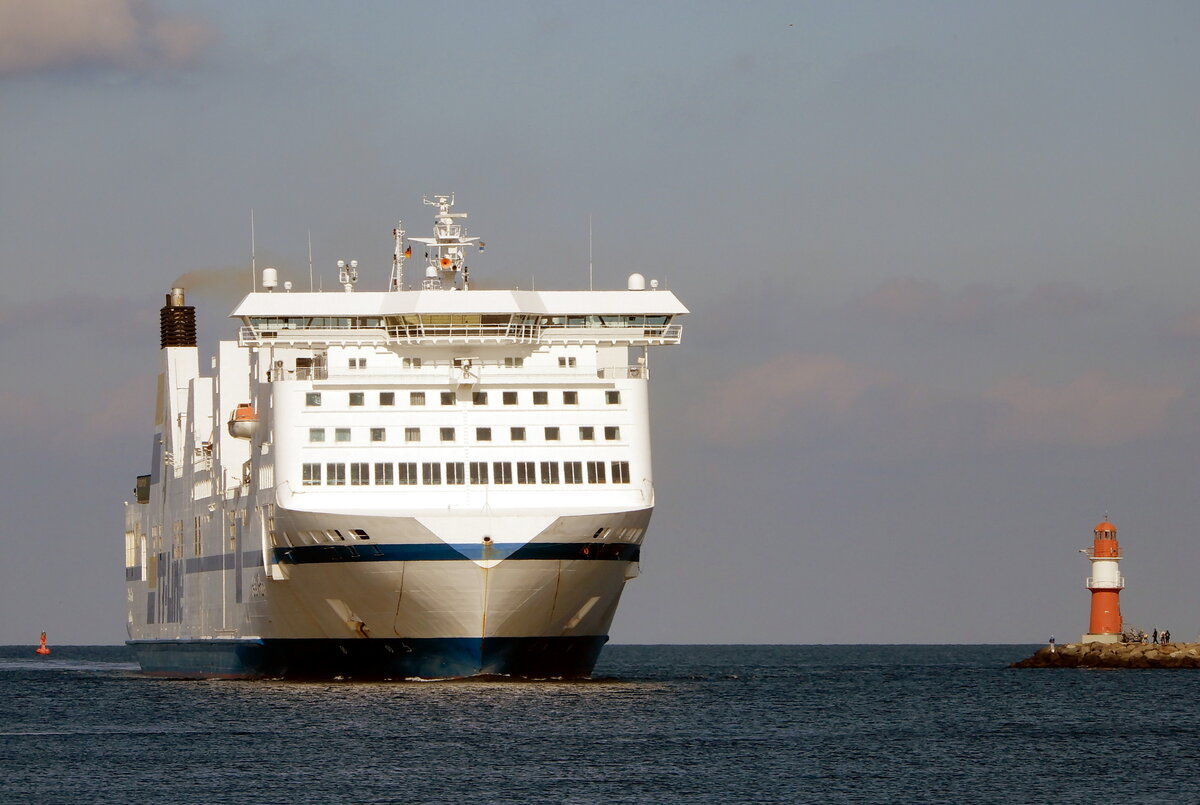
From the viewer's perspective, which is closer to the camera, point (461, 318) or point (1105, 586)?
point (461, 318)

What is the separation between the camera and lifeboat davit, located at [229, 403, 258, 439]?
54.5 metres

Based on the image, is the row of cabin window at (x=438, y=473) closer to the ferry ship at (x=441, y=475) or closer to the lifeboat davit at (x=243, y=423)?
the ferry ship at (x=441, y=475)

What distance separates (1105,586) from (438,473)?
→ 109ft

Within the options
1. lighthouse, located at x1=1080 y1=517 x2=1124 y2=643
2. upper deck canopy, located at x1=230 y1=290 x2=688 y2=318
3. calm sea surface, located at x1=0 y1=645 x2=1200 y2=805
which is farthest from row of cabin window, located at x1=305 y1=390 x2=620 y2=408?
lighthouse, located at x1=1080 y1=517 x2=1124 y2=643

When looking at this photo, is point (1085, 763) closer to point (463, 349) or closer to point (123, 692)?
point (463, 349)

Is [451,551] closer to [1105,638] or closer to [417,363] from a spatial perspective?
[417,363]

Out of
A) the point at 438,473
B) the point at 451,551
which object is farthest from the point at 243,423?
the point at 451,551

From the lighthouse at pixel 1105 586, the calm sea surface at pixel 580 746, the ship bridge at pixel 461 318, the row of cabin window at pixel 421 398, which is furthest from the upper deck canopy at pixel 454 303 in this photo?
the lighthouse at pixel 1105 586

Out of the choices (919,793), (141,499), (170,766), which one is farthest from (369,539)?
(141,499)

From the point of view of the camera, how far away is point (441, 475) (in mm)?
49531

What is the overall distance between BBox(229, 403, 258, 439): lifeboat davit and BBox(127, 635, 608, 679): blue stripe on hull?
17.7 feet

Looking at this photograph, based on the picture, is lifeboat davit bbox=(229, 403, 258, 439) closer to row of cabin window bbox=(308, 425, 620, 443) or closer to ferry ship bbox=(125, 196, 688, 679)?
ferry ship bbox=(125, 196, 688, 679)

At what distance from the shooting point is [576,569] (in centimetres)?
Answer: 4928

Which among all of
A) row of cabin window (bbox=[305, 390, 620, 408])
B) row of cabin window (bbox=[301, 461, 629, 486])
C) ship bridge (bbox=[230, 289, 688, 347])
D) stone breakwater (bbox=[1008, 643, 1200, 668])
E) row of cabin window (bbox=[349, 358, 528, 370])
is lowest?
stone breakwater (bbox=[1008, 643, 1200, 668])
